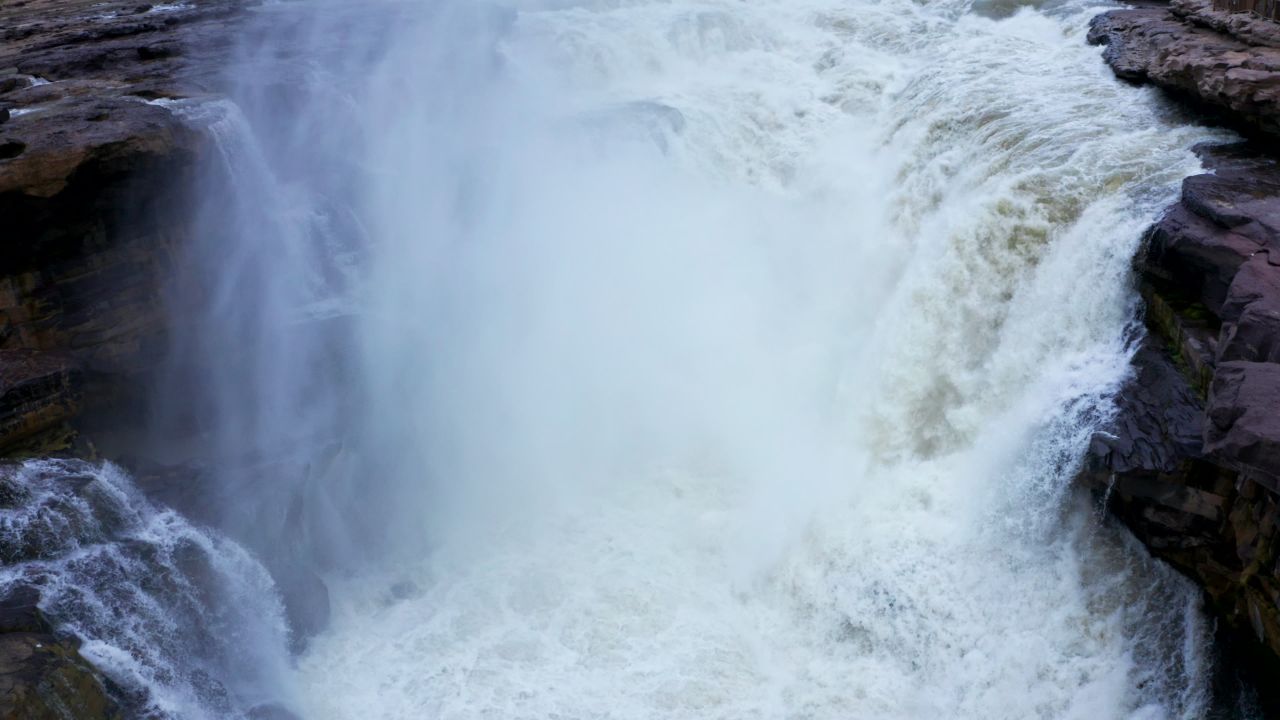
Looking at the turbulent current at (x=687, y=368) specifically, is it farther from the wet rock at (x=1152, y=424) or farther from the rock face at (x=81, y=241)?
the rock face at (x=81, y=241)

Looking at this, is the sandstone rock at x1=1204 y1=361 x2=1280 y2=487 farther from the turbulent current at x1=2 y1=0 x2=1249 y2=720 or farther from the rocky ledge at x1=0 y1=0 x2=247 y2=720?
the rocky ledge at x1=0 y1=0 x2=247 y2=720

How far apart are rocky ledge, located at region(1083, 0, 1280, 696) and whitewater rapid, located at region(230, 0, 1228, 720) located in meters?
0.36

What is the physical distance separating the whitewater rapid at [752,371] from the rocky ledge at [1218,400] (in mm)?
363

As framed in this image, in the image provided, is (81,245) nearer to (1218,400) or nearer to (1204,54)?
(1218,400)

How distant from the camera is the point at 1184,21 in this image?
43.6 feet

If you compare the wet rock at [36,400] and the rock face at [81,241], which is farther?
the rock face at [81,241]

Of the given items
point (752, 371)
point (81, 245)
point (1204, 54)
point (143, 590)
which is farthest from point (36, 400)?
point (1204, 54)

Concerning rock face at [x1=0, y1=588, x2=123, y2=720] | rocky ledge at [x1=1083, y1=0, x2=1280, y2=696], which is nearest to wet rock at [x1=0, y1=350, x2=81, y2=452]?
rock face at [x1=0, y1=588, x2=123, y2=720]

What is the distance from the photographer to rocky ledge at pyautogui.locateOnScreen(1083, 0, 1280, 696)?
6707 mm

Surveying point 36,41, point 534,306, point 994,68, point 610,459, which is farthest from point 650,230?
point 36,41

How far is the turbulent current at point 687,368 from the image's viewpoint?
905cm

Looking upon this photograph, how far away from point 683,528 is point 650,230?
511 cm

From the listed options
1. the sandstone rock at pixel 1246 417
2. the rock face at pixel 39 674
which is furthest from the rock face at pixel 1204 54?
the rock face at pixel 39 674

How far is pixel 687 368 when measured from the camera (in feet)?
43.9
